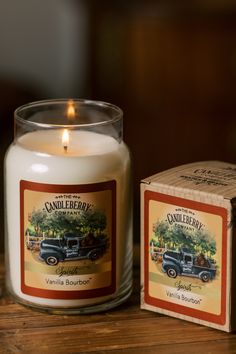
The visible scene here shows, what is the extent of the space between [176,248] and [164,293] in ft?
0.18

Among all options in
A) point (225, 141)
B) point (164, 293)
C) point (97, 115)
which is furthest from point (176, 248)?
point (225, 141)

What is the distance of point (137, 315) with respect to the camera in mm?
1060

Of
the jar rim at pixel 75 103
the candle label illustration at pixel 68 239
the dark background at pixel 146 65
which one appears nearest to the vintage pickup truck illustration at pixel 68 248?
the candle label illustration at pixel 68 239

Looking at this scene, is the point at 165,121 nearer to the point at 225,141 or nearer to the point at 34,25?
the point at 225,141

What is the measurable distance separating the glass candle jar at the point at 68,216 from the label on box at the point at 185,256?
0.03 metres

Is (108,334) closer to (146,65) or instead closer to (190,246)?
(190,246)

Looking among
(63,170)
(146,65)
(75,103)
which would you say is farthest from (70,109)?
(146,65)

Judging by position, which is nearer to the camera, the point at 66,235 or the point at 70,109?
the point at 66,235

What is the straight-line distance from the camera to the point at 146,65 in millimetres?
2924

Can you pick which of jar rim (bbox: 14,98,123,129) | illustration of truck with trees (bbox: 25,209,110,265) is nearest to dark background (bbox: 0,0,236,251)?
jar rim (bbox: 14,98,123,129)

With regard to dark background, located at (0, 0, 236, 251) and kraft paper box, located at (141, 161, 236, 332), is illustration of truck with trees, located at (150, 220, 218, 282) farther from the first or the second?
dark background, located at (0, 0, 236, 251)

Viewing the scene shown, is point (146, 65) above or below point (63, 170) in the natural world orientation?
below

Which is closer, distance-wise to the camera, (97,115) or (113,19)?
(97,115)

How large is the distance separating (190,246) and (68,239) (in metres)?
0.12
